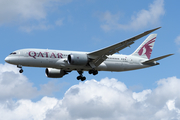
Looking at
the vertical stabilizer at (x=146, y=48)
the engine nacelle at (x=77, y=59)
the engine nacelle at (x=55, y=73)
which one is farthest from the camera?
the vertical stabilizer at (x=146, y=48)

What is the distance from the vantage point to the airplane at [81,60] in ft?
177

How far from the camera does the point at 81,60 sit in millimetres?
55500

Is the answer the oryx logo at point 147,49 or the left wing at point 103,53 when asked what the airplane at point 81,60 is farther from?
the oryx logo at point 147,49

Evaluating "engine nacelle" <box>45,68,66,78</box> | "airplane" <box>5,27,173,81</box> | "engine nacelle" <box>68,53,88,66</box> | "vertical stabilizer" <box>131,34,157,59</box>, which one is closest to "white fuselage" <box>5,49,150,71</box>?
"airplane" <box>5,27,173,81</box>

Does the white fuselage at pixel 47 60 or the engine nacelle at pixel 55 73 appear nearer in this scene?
the white fuselage at pixel 47 60

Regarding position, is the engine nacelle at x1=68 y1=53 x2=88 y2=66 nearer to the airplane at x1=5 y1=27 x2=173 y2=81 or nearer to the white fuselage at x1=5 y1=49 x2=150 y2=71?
the airplane at x1=5 y1=27 x2=173 y2=81

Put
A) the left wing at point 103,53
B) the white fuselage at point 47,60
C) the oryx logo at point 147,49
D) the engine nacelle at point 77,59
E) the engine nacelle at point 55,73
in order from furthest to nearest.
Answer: the oryx logo at point 147,49
the engine nacelle at point 55,73
the engine nacelle at point 77,59
the white fuselage at point 47,60
the left wing at point 103,53

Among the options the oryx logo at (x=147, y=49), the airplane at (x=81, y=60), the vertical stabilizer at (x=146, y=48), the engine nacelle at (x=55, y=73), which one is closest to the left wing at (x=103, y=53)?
the airplane at (x=81, y=60)

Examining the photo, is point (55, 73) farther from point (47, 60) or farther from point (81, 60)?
point (81, 60)

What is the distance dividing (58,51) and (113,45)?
29.7 feet

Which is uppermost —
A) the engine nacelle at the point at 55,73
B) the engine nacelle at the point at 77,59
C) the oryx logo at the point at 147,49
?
the oryx logo at the point at 147,49

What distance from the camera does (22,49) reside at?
54.9 metres

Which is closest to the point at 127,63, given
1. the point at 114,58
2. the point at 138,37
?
the point at 114,58

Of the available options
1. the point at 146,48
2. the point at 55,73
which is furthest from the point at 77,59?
the point at 146,48
